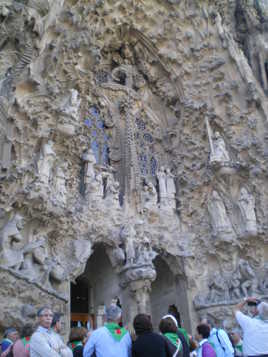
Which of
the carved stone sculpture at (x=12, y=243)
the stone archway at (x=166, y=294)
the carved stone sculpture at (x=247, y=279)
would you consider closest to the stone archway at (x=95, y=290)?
the stone archway at (x=166, y=294)

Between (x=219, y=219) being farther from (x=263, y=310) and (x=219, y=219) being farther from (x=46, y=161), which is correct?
(x=263, y=310)

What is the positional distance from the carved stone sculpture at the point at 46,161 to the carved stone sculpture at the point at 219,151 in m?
4.09

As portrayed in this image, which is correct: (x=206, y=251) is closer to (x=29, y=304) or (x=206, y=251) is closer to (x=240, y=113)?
(x=240, y=113)

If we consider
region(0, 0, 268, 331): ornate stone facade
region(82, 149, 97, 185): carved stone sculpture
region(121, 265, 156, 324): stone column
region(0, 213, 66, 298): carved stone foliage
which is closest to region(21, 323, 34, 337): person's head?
region(0, 0, 268, 331): ornate stone facade

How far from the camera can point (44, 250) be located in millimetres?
7570

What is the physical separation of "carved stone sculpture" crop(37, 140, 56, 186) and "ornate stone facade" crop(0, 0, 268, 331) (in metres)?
0.03

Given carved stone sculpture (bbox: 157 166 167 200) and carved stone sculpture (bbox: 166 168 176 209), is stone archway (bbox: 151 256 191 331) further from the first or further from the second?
carved stone sculpture (bbox: 157 166 167 200)

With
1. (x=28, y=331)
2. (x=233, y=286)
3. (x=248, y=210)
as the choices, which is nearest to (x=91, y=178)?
(x=248, y=210)

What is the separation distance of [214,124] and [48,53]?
485 centimetres

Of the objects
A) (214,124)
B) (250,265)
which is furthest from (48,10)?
(250,265)

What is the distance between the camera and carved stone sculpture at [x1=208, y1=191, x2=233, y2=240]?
32.3 feet

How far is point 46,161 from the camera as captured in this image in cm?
801

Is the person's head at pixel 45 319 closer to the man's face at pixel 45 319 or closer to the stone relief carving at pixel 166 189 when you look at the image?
the man's face at pixel 45 319

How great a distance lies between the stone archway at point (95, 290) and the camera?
31.1 ft
